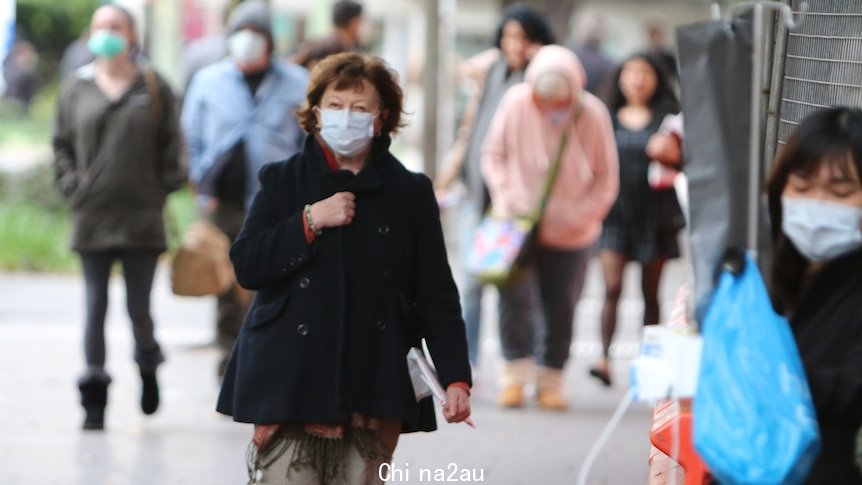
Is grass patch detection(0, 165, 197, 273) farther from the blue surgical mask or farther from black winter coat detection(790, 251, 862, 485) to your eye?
black winter coat detection(790, 251, 862, 485)

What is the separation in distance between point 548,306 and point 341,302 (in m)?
5.00

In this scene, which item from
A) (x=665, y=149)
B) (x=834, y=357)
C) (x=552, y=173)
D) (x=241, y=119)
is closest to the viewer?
(x=834, y=357)

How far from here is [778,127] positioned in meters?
5.45

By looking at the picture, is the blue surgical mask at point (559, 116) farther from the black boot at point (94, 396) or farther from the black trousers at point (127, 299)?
the black boot at point (94, 396)

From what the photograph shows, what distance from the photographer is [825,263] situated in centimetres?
406

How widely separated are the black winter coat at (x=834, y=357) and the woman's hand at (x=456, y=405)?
1.11 metres

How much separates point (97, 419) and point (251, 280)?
3993mm

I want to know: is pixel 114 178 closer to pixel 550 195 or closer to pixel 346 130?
pixel 550 195

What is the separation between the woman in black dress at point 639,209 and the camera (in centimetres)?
1030

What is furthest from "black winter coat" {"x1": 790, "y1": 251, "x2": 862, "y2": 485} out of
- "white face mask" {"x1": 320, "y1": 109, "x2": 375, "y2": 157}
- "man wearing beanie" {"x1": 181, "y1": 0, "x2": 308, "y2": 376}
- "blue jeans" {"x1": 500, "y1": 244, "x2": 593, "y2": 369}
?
"blue jeans" {"x1": 500, "y1": 244, "x2": 593, "y2": 369}

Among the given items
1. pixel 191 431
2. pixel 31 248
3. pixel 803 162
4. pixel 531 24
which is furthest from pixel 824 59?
pixel 31 248

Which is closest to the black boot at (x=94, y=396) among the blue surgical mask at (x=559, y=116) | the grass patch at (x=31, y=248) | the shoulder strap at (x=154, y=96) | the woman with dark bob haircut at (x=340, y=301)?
the shoulder strap at (x=154, y=96)

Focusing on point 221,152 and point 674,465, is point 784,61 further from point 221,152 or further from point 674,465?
point 221,152

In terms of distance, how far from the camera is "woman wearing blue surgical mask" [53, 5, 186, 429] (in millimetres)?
8523
